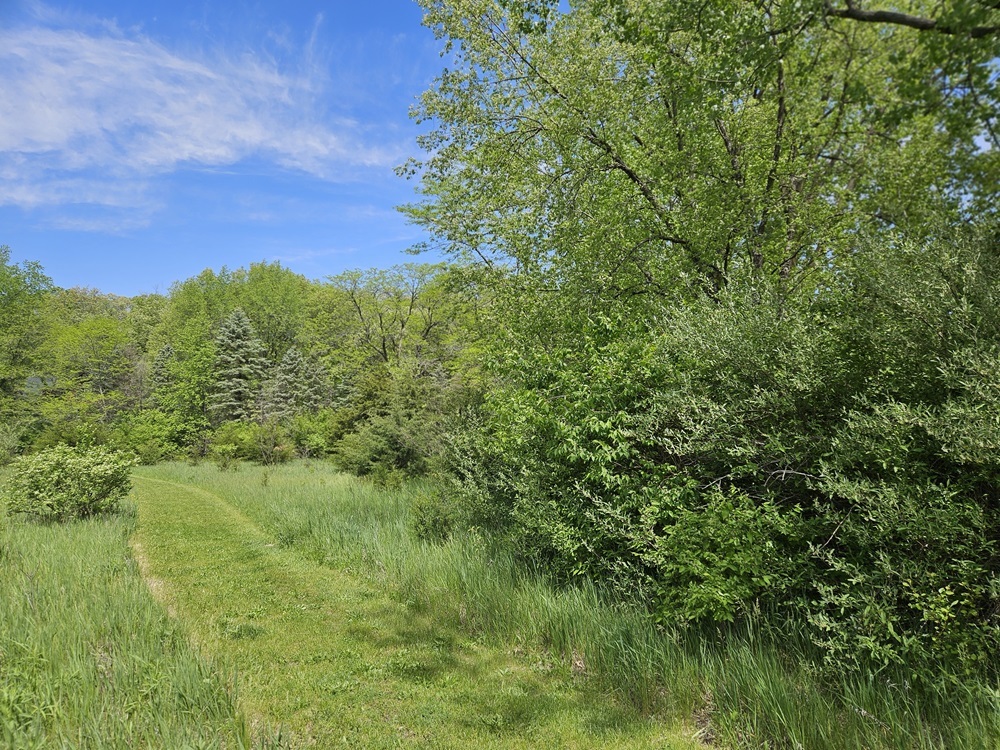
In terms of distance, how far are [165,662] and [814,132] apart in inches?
420

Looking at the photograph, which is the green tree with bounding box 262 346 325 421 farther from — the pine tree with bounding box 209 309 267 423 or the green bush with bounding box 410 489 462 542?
the green bush with bounding box 410 489 462 542

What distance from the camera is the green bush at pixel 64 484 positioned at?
10.2m

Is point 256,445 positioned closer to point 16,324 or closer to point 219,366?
point 219,366

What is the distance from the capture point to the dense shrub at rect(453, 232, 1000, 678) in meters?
3.27

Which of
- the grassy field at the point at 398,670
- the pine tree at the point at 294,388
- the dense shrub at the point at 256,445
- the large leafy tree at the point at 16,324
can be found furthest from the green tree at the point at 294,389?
the grassy field at the point at 398,670

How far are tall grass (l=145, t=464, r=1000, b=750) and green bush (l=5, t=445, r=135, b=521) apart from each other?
21.5 ft

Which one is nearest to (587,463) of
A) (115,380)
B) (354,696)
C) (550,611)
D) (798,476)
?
(550,611)

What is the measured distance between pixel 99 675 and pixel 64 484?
30.2 ft

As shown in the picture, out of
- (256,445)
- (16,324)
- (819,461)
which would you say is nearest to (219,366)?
(16,324)

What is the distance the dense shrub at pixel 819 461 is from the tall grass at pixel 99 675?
3532mm

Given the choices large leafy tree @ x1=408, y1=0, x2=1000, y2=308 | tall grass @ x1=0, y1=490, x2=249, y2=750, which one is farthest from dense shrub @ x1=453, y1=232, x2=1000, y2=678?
tall grass @ x1=0, y1=490, x2=249, y2=750

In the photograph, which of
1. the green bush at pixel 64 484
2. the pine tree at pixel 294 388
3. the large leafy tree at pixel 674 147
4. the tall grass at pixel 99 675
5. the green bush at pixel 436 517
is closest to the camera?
the tall grass at pixel 99 675

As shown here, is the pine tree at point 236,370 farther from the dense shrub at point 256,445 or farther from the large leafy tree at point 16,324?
the large leafy tree at point 16,324

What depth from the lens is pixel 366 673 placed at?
480cm
